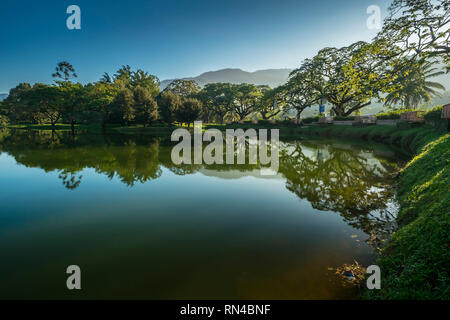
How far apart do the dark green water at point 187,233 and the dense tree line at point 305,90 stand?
543 centimetres

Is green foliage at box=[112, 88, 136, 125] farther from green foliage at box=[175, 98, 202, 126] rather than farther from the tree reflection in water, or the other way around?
the tree reflection in water

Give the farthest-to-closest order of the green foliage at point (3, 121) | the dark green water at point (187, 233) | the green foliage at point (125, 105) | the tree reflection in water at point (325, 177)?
the green foliage at point (3, 121), the green foliage at point (125, 105), the tree reflection in water at point (325, 177), the dark green water at point (187, 233)

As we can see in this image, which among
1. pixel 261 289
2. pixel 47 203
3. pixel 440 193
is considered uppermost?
pixel 440 193

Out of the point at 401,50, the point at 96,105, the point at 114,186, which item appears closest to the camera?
the point at 114,186

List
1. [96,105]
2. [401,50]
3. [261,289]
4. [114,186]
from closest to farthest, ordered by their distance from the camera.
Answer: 1. [261,289]
2. [114,186]
3. [401,50]
4. [96,105]

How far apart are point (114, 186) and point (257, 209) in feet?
17.1

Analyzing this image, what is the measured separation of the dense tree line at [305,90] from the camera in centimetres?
913

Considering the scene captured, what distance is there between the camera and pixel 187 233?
4332mm

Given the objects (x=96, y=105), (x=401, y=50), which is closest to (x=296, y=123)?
(x=401, y=50)

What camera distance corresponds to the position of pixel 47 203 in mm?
5863

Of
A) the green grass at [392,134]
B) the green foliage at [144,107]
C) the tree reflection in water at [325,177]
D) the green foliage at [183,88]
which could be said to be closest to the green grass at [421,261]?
the tree reflection in water at [325,177]

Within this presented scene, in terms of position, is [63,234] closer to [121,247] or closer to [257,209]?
[121,247]

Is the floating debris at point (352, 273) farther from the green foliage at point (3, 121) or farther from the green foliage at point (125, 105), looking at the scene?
the green foliage at point (3, 121)

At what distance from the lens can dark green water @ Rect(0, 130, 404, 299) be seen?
9.50 feet
